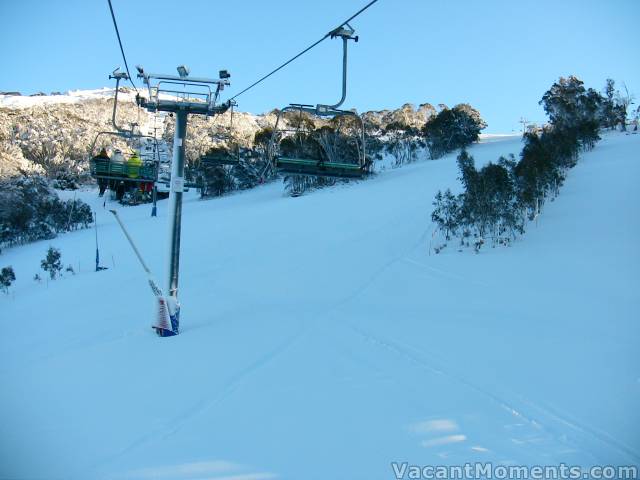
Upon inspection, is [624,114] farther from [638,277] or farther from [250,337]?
[250,337]

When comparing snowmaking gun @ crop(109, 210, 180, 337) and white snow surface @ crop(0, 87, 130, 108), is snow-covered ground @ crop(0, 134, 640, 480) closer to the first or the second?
snowmaking gun @ crop(109, 210, 180, 337)

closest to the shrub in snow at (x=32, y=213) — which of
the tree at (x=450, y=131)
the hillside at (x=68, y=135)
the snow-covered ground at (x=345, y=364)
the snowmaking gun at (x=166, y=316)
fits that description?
the hillside at (x=68, y=135)

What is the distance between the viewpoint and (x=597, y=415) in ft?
17.1

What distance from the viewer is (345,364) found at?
6777 millimetres

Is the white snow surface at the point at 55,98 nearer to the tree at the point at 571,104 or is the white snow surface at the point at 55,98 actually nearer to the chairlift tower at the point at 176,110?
the tree at the point at 571,104

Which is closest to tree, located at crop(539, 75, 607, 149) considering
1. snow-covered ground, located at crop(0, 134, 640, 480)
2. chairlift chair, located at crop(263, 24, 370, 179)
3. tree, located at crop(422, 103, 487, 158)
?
tree, located at crop(422, 103, 487, 158)

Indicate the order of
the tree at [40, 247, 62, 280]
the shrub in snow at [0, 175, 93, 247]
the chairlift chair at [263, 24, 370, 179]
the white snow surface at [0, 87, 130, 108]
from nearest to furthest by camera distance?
the chairlift chair at [263, 24, 370, 179], the tree at [40, 247, 62, 280], the shrub in snow at [0, 175, 93, 247], the white snow surface at [0, 87, 130, 108]

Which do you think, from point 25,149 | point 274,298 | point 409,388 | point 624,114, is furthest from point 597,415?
point 25,149

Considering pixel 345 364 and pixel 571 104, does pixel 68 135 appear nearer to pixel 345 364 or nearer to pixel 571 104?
pixel 571 104

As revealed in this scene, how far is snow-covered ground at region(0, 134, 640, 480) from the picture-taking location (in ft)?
16.1

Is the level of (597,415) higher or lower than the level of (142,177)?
lower

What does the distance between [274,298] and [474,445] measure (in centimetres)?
659

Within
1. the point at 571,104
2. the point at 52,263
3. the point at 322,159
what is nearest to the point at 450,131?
the point at 571,104

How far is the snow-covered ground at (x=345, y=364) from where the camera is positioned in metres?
4.90
